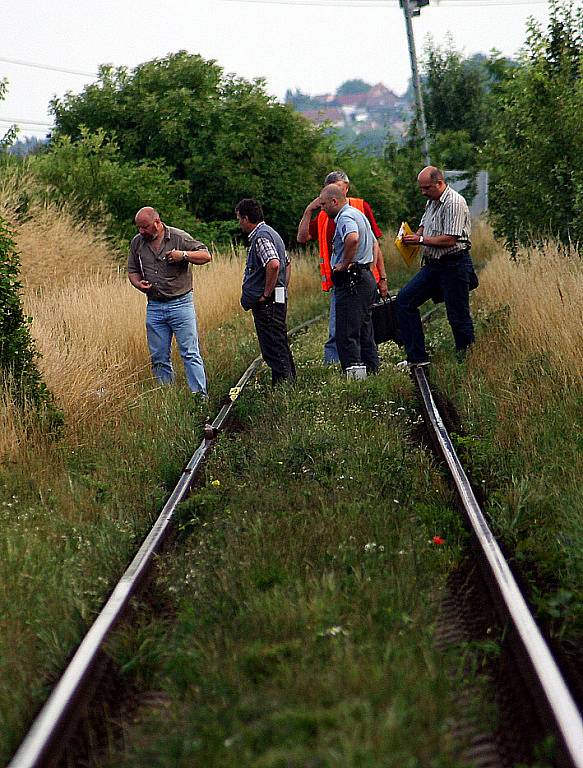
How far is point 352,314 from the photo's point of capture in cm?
1009

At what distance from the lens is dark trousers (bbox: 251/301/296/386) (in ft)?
31.8

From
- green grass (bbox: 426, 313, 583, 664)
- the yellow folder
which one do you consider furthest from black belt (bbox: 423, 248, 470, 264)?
green grass (bbox: 426, 313, 583, 664)

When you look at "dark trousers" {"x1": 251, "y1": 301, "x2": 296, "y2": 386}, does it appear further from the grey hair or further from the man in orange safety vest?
the grey hair

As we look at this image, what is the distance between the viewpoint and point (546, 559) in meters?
4.89

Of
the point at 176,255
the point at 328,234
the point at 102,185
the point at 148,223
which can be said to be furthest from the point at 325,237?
the point at 102,185

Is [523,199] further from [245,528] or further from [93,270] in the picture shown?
[245,528]

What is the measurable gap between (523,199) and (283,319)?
Answer: 7.55 metres

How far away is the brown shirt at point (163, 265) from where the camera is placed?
9.83 meters

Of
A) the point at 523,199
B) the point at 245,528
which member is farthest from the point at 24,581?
the point at 523,199

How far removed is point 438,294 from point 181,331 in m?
3.02

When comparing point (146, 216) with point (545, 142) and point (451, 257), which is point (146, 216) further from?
point (545, 142)

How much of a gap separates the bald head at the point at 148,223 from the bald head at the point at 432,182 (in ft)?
9.36

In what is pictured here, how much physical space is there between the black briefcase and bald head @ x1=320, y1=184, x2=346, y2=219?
156cm

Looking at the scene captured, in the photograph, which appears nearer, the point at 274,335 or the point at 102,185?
the point at 274,335
